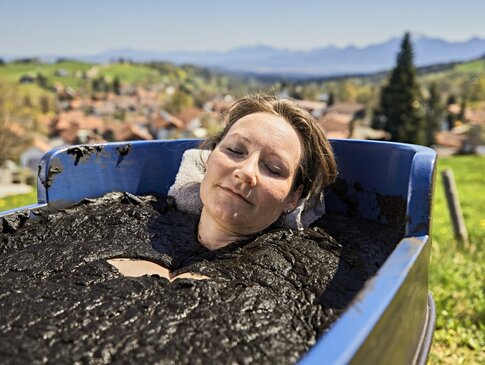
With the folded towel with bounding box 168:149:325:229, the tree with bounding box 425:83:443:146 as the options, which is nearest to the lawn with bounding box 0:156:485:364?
the folded towel with bounding box 168:149:325:229

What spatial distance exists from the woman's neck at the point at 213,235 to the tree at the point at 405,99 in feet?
88.3

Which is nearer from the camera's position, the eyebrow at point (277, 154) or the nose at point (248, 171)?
the nose at point (248, 171)

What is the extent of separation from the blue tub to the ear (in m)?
0.33

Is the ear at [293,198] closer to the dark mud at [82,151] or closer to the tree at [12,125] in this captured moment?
the dark mud at [82,151]

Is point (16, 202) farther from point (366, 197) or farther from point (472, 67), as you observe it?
point (472, 67)

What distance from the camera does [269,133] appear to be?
1735 mm

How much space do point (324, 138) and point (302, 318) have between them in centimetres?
92

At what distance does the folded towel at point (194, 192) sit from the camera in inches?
75.9

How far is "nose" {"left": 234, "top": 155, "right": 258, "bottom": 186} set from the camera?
160 cm

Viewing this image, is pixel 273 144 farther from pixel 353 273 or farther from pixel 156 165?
pixel 156 165

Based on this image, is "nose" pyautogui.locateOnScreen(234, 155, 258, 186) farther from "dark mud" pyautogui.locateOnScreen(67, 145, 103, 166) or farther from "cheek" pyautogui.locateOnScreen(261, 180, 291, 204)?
"dark mud" pyautogui.locateOnScreen(67, 145, 103, 166)

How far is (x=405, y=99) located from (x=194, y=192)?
89.7ft

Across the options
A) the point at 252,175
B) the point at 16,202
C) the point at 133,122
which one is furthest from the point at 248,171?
the point at 133,122

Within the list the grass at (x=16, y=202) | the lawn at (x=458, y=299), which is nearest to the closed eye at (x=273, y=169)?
the lawn at (x=458, y=299)
